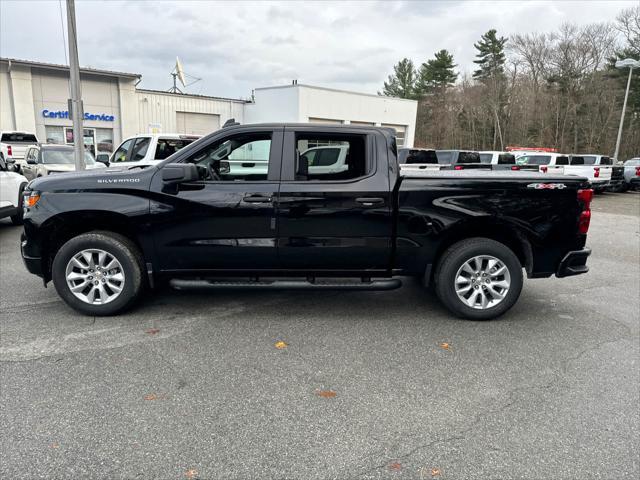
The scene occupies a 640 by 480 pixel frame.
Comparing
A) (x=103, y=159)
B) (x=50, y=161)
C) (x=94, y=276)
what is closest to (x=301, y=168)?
(x=94, y=276)

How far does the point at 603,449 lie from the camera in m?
2.80

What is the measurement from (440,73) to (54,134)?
150 ft

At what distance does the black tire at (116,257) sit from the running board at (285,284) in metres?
0.36

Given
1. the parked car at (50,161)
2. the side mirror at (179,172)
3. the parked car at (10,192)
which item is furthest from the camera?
the parked car at (50,161)

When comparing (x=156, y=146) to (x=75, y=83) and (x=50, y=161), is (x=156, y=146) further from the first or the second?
(x=50, y=161)

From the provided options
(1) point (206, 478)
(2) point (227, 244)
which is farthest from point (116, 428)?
(2) point (227, 244)

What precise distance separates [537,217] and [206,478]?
3.82m

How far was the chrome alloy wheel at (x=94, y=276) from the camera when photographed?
4.61m

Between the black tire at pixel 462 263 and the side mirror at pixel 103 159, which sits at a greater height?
the side mirror at pixel 103 159

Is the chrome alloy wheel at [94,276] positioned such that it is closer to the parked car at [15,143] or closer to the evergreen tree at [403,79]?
the parked car at [15,143]

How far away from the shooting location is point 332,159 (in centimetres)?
487

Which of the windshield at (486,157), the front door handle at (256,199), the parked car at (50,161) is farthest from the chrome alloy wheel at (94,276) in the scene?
the windshield at (486,157)

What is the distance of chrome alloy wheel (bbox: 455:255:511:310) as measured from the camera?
15.6 feet

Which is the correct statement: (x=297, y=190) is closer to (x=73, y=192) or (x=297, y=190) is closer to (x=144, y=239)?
(x=144, y=239)
